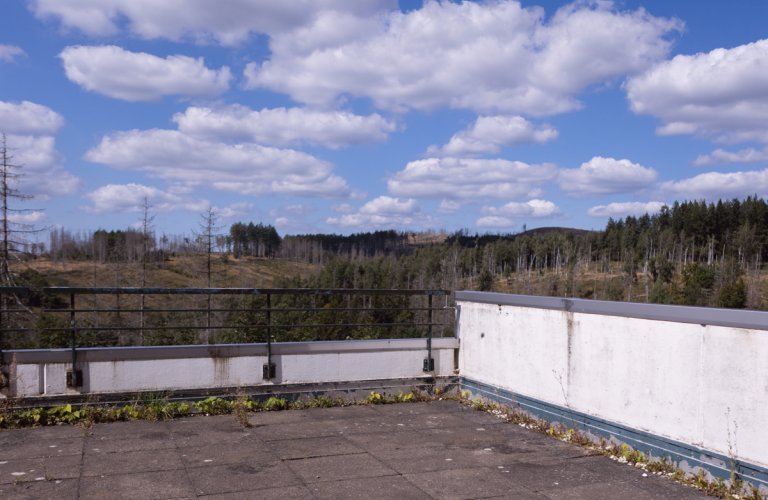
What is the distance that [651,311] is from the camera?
5.61m

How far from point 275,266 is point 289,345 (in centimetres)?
13613

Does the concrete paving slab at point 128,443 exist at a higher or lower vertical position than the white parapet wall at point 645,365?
lower

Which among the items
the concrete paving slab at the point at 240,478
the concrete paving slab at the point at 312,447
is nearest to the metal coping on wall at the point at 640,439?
the concrete paving slab at the point at 312,447

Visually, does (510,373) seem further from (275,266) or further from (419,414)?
(275,266)

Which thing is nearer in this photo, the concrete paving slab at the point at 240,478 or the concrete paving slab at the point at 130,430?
the concrete paving slab at the point at 240,478

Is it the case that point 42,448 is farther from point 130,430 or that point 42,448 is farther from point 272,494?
point 272,494

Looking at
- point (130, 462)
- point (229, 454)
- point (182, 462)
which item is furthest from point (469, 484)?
point (130, 462)

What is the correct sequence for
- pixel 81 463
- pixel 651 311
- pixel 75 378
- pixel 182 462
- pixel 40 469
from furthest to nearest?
pixel 75 378
pixel 651 311
pixel 182 462
pixel 81 463
pixel 40 469

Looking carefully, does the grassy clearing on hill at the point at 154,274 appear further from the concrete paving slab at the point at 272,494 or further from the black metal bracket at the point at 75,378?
the concrete paving slab at the point at 272,494

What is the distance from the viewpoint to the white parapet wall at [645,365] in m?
4.77

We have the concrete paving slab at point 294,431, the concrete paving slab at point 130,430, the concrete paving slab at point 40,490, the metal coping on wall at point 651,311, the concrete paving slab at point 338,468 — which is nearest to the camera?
the concrete paving slab at point 40,490

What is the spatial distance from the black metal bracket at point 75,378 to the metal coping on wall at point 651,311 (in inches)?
185

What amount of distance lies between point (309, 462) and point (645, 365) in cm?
303

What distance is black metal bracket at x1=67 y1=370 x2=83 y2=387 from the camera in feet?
22.9
